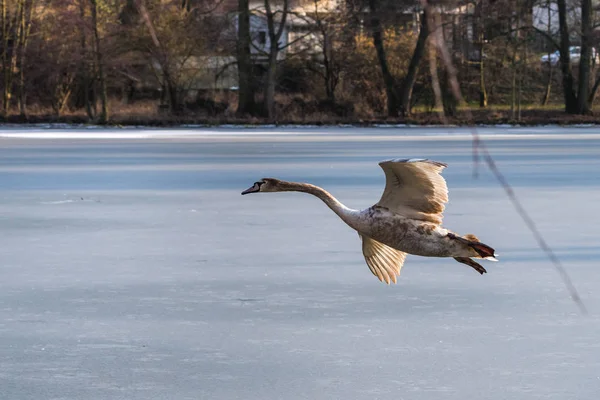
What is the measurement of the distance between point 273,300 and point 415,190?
3.61 meters

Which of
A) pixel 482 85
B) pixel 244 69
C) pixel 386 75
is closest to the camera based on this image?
pixel 386 75

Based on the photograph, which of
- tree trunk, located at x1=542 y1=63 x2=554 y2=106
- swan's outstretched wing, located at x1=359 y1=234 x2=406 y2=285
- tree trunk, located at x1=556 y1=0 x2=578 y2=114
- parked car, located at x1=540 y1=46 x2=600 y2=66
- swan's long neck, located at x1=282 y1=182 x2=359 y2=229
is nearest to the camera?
swan's long neck, located at x1=282 y1=182 x2=359 y2=229

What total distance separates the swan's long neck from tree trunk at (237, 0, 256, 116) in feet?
112

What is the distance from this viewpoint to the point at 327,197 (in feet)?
11.9

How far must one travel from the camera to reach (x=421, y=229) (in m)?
3.65

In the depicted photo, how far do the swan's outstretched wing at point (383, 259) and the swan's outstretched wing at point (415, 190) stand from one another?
31 centimetres

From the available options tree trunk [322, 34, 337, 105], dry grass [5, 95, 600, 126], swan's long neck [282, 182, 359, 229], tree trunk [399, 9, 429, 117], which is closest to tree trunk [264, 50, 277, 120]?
dry grass [5, 95, 600, 126]

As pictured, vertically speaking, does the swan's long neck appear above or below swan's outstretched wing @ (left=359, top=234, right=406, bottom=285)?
above

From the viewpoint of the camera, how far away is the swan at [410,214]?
11.7 feet

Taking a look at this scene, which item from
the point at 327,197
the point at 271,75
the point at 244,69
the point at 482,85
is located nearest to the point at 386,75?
the point at 271,75

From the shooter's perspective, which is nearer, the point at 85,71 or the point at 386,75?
the point at 386,75

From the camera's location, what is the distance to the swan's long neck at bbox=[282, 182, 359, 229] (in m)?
3.54

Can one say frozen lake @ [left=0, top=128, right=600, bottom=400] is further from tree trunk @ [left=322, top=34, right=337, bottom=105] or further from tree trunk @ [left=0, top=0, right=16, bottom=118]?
tree trunk @ [left=0, top=0, right=16, bottom=118]

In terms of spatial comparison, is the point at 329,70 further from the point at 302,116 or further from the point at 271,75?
the point at 271,75
